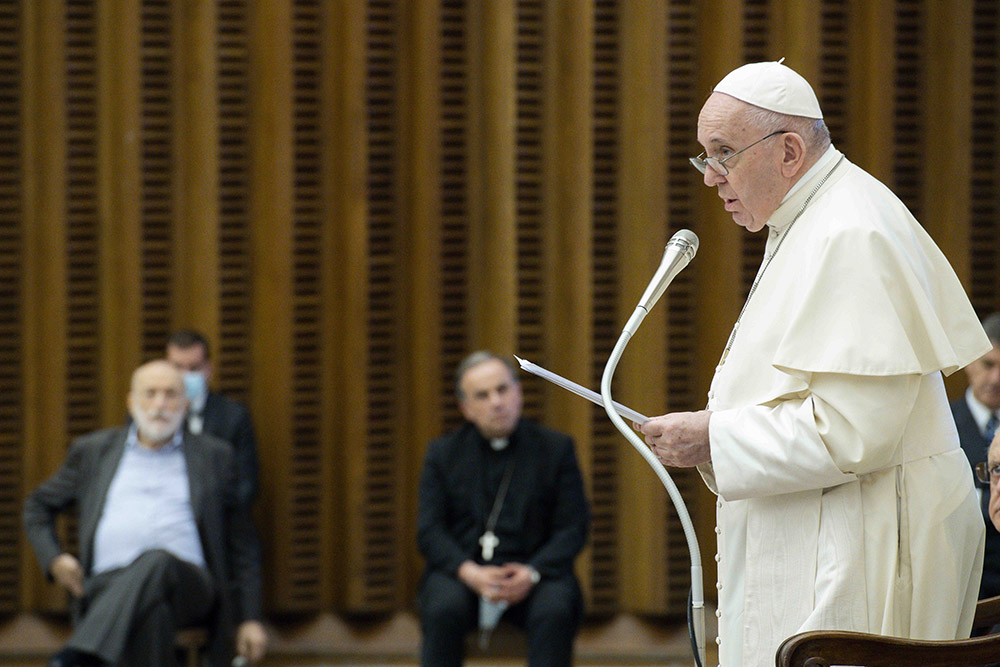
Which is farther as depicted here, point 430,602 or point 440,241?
point 440,241

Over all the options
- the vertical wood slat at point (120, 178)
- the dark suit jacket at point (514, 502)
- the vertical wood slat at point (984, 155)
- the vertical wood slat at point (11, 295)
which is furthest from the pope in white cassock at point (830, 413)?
the vertical wood slat at point (11, 295)

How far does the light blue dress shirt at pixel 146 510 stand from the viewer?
509 centimetres

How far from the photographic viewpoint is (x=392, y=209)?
6133 millimetres

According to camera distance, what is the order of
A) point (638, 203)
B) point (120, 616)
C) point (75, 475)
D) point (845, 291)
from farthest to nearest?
point (638, 203)
point (75, 475)
point (120, 616)
point (845, 291)

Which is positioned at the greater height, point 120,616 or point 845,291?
point 845,291

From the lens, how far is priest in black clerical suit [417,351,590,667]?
4.71m

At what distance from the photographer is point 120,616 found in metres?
4.73

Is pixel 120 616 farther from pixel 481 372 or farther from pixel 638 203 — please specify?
pixel 638 203

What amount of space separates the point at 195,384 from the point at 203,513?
0.76 m

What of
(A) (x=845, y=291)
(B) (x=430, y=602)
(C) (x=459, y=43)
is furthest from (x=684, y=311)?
(A) (x=845, y=291)

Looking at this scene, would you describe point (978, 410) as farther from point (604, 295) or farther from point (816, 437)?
point (816, 437)

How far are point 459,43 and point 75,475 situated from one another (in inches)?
104

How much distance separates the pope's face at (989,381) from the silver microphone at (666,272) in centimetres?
247

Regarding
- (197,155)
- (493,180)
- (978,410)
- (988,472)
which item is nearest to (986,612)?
(988,472)
